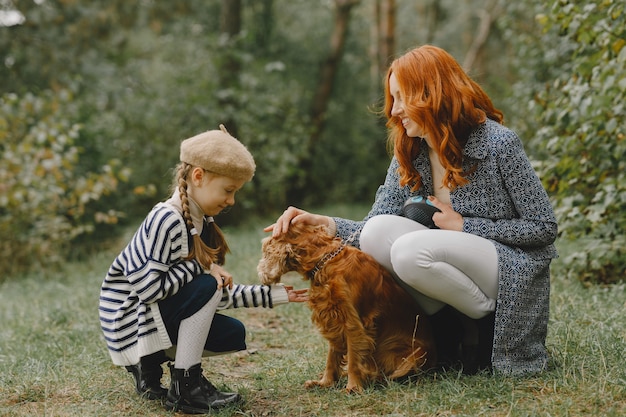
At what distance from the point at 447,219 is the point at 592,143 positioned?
208cm

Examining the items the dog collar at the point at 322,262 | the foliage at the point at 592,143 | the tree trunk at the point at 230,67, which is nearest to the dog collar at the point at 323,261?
the dog collar at the point at 322,262

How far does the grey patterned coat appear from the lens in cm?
314

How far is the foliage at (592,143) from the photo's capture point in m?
4.44

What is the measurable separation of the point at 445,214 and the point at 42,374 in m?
2.30

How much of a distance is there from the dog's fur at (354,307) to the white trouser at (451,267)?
0.15 m

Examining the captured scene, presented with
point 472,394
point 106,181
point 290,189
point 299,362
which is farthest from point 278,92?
point 472,394

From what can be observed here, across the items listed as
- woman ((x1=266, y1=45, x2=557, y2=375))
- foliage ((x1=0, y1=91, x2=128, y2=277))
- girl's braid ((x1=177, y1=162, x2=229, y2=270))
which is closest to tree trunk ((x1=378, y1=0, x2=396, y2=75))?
foliage ((x1=0, y1=91, x2=128, y2=277))

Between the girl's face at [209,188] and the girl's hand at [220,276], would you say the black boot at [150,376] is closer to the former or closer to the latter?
the girl's hand at [220,276]

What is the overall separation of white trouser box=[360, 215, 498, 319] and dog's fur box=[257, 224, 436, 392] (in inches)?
5.9

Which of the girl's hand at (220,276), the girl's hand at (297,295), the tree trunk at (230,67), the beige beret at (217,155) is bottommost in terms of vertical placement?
the girl's hand at (297,295)

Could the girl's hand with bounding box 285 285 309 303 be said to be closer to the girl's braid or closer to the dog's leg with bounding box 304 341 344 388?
the dog's leg with bounding box 304 341 344 388

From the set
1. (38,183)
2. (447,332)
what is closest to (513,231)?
(447,332)

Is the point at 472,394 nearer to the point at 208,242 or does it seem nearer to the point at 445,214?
the point at 445,214

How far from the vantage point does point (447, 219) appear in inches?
131
